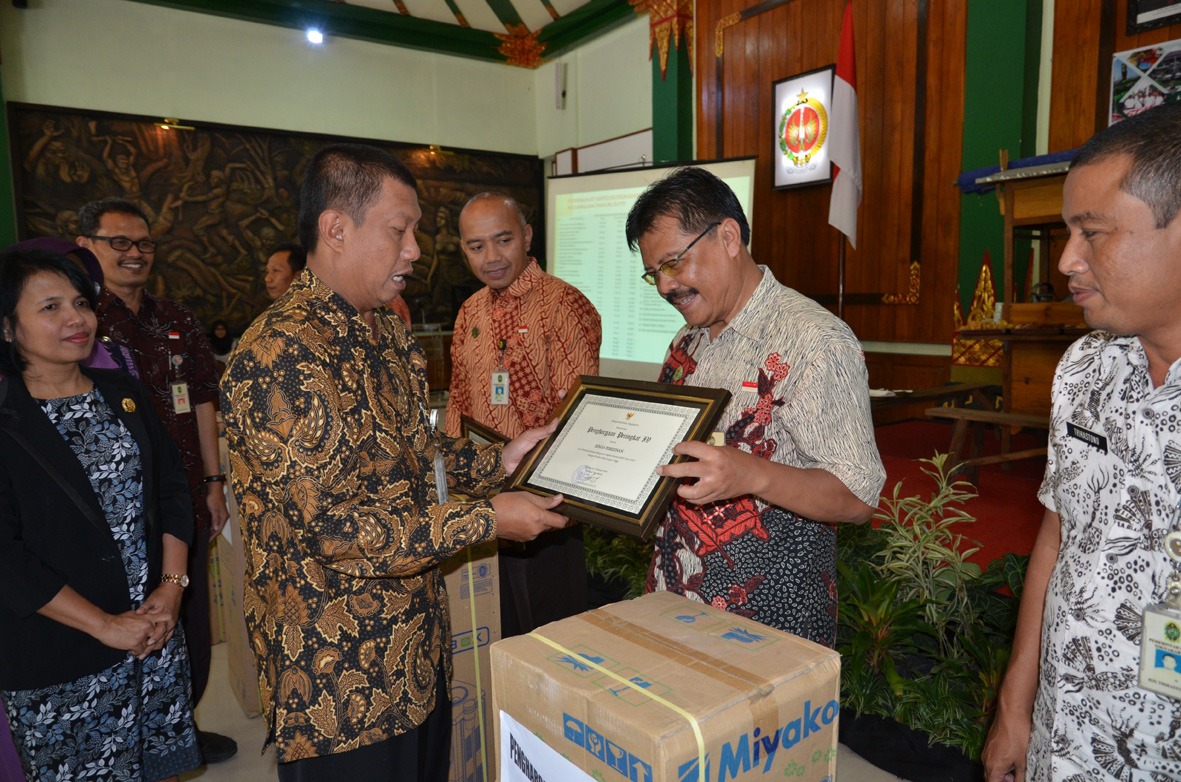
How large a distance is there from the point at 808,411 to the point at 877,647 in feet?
5.71

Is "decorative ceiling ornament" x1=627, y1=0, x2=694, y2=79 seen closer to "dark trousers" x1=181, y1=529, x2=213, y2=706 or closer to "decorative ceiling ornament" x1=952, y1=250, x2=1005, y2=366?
"decorative ceiling ornament" x1=952, y1=250, x2=1005, y2=366

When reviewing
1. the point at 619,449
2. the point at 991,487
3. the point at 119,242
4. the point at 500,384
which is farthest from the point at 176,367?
the point at 991,487

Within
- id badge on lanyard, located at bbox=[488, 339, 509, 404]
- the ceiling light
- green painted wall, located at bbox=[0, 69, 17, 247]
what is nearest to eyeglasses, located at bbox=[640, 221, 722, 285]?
id badge on lanyard, located at bbox=[488, 339, 509, 404]

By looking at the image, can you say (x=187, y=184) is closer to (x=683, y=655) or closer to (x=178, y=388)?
(x=178, y=388)

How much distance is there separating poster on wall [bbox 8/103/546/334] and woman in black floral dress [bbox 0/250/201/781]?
5730mm

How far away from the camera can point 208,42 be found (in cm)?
800

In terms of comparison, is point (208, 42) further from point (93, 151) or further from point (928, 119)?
point (928, 119)

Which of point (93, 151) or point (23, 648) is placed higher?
point (93, 151)

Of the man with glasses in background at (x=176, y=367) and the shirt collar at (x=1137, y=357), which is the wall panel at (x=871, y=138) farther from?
the man with glasses in background at (x=176, y=367)

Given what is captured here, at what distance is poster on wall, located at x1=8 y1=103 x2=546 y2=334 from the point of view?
7.20 metres

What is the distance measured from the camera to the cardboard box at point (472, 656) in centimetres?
222

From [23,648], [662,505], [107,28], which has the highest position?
[107,28]

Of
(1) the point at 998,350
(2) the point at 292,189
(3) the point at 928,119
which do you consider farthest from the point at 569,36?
(1) the point at 998,350

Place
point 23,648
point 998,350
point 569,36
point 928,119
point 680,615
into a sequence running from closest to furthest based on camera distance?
point 680,615 < point 23,648 < point 998,350 < point 928,119 < point 569,36
